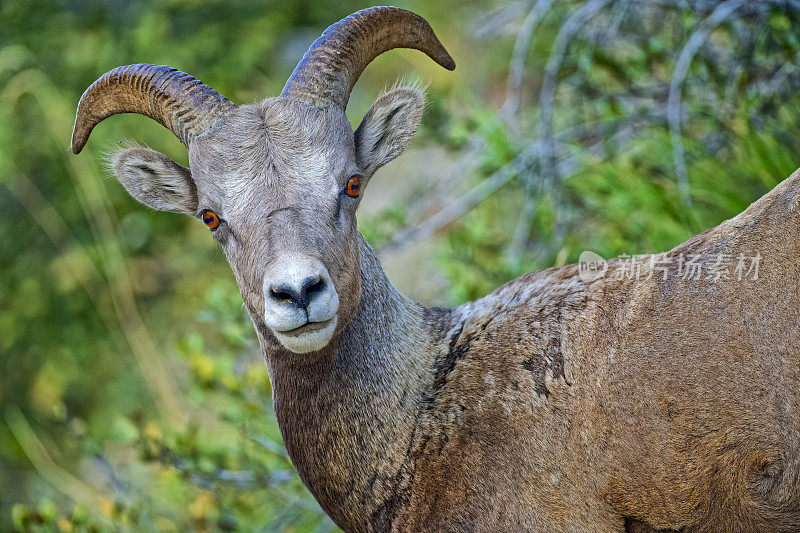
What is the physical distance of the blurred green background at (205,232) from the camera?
19.9ft

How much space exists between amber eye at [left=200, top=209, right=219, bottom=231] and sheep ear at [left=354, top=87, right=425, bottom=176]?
29.3 inches

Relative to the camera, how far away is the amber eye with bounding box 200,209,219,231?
3676 millimetres

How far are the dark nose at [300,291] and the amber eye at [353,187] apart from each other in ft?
2.03

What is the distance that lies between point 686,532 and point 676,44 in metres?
4.68

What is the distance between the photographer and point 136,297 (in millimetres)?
11258

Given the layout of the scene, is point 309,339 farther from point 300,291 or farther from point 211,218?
point 211,218

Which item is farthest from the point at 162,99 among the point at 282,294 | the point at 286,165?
the point at 282,294

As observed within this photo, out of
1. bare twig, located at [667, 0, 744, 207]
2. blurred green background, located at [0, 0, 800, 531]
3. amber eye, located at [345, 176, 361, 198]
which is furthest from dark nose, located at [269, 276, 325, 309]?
bare twig, located at [667, 0, 744, 207]

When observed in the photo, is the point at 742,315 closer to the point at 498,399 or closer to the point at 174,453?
the point at 498,399

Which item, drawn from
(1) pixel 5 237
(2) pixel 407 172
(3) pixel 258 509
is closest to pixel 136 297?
(1) pixel 5 237

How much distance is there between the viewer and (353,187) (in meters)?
3.68

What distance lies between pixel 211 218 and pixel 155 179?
1.98 feet

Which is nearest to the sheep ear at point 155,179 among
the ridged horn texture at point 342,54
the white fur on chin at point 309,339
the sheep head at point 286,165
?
the sheep head at point 286,165
